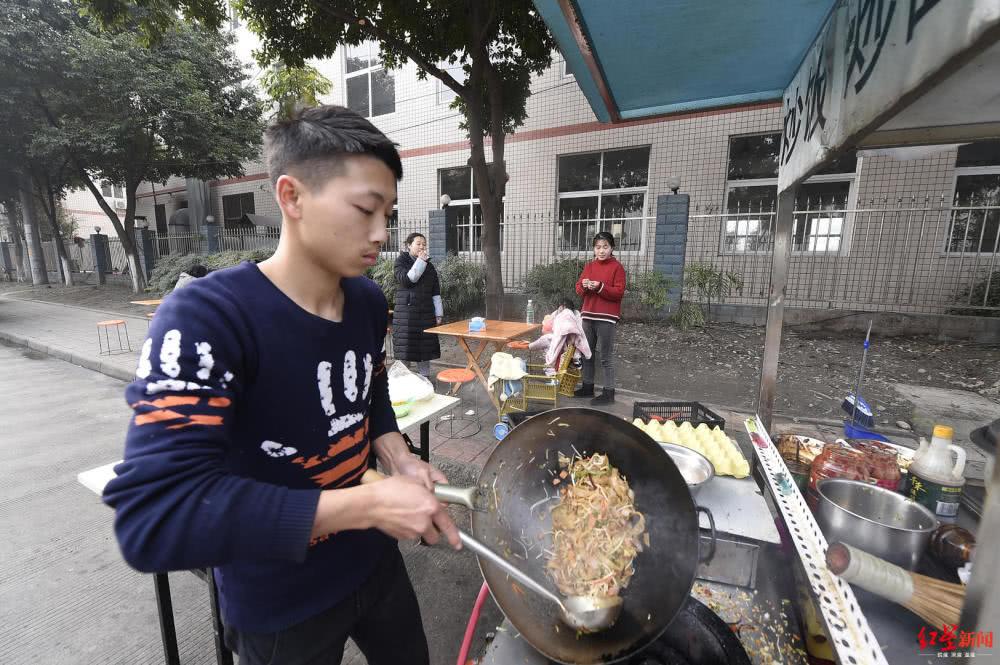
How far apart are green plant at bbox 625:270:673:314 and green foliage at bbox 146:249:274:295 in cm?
1090

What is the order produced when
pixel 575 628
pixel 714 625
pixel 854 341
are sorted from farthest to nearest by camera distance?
pixel 854 341 → pixel 714 625 → pixel 575 628

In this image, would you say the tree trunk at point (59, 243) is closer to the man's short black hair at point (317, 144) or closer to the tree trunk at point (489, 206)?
the tree trunk at point (489, 206)

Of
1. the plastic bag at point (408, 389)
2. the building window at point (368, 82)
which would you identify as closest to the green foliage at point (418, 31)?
the plastic bag at point (408, 389)

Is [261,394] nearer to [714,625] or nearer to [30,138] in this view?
[714,625]

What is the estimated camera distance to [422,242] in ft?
18.2

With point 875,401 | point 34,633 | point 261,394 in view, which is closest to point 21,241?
point 34,633

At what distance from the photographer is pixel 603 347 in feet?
17.4

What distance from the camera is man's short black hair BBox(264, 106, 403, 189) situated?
1.04m

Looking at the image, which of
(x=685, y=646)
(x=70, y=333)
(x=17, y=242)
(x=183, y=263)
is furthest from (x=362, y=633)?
(x=17, y=242)

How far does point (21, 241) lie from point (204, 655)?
31.6 m

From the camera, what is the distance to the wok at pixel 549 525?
130cm

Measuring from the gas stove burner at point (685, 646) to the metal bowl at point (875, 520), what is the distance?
0.50 m

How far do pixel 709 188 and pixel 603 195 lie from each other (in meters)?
2.34

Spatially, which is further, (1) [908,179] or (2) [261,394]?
(1) [908,179]
